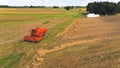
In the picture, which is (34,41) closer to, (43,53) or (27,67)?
(43,53)

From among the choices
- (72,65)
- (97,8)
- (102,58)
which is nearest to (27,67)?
(72,65)

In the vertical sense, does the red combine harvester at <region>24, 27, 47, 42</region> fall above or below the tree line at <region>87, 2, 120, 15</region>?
above

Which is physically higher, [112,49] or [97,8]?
[112,49]

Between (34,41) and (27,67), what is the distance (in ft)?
37.6

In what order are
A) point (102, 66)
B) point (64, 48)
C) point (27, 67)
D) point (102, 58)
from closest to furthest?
point (102, 66) < point (102, 58) < point (27, 67) < point (64, 48)

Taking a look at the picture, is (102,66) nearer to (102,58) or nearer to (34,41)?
(102,58)

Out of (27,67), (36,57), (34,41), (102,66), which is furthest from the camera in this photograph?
(34,41)

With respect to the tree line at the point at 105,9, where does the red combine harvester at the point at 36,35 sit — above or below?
above

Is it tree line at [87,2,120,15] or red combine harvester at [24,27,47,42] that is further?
tree line at [87,2,120,15]

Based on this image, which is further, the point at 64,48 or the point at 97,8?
the point at 97,8

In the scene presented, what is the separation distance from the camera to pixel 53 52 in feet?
67.2

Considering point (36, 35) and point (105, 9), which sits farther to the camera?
point (105, 9)

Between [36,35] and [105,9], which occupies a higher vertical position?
[36,35]

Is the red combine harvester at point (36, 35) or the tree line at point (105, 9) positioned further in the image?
the tree line at point (105, 9)
